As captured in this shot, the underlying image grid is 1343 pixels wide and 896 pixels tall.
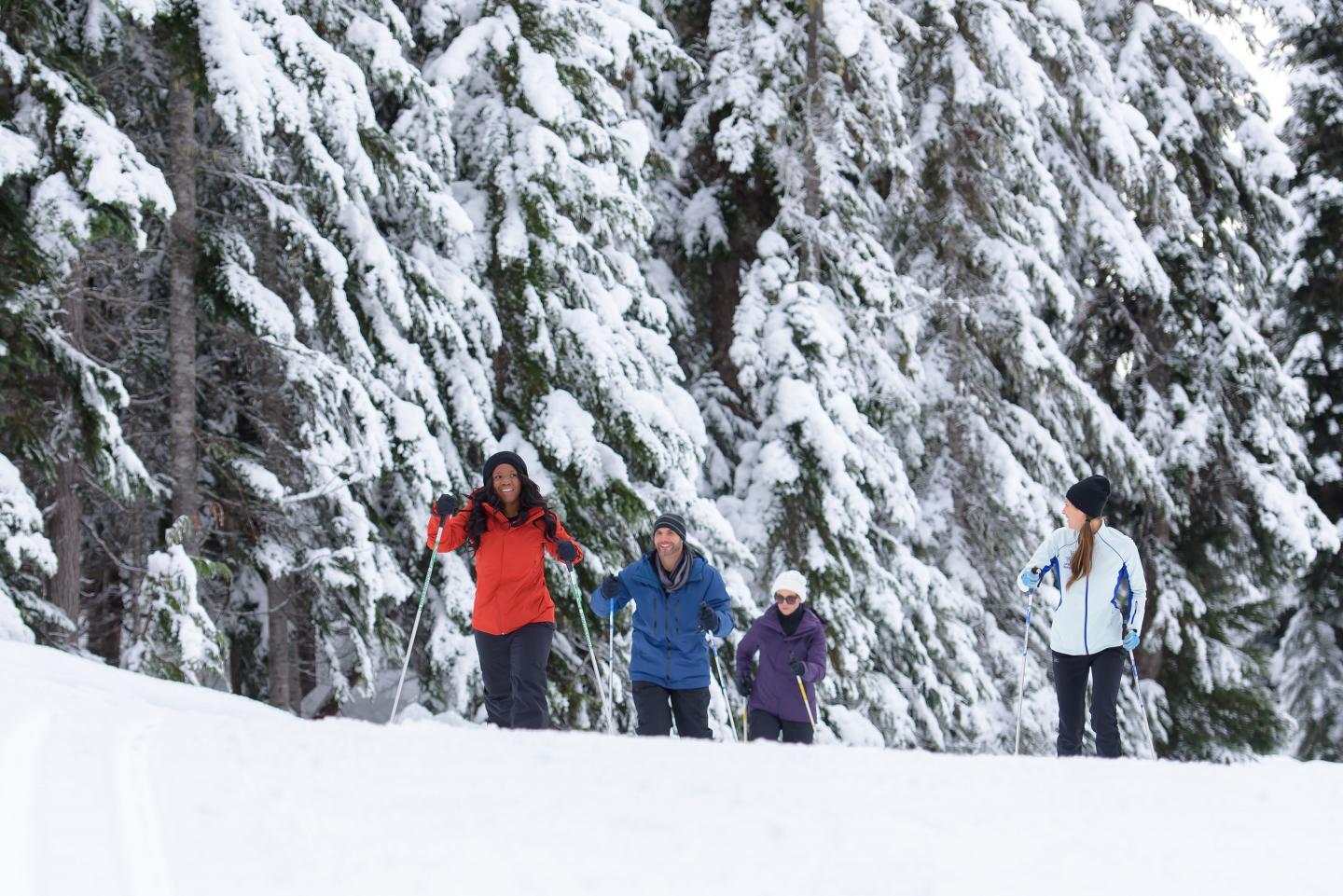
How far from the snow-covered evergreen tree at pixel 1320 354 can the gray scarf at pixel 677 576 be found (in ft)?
53.2

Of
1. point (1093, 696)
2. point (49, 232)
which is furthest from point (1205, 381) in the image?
point (49, 232)

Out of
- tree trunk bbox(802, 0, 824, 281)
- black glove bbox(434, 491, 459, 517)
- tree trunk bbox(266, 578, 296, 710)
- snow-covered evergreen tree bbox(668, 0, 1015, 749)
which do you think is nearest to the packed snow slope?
black glove bbox(434, 491, 459, 517)

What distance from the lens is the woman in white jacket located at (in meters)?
6.99

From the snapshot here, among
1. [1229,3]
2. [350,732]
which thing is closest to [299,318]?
[350,732]

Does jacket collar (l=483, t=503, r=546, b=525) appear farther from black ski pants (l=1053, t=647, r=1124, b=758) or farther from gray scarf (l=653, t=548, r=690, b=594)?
black ski pants (l=1053, t=647, r=1124, b=758)

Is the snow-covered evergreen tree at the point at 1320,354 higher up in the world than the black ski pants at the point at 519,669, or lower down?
higher up

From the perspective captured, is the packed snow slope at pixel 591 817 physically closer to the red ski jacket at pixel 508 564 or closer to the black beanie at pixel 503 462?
the red ski jacket at pixel 508 564

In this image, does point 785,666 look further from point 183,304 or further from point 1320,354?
point 1320,354

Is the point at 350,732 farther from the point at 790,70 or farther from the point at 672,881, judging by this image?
the point at 790,70

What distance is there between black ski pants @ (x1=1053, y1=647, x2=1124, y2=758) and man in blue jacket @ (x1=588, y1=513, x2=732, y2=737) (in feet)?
6.33

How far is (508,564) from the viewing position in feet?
23.5

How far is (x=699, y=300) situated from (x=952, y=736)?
6.01 meters

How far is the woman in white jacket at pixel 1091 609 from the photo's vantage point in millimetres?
6993

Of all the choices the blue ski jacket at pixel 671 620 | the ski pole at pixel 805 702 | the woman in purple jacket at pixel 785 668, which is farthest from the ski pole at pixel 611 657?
the ski pole at pixel 805 702
